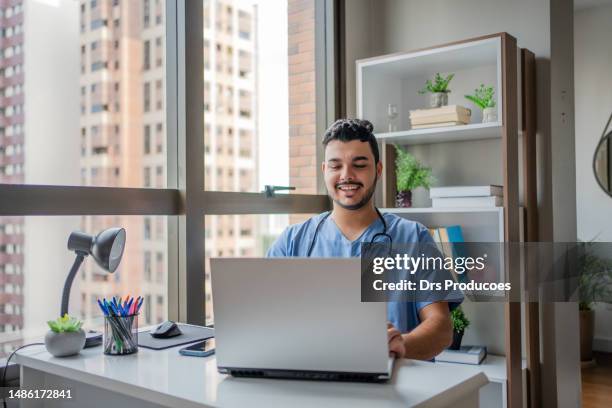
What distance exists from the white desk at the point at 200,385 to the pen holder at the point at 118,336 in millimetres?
29

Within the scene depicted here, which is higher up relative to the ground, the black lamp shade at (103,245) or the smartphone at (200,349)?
the black lamp shade at (103,245)

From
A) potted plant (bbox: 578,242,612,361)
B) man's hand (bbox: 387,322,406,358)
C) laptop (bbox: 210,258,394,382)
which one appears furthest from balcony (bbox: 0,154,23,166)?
potted plant (bbox: 578,242,612,361)

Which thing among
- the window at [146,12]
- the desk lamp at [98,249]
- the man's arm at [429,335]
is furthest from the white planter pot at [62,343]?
the window at [146,12]

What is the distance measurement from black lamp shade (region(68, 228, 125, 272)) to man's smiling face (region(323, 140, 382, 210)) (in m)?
0.79

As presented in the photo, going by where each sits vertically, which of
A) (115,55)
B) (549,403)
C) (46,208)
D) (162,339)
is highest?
(115,55)

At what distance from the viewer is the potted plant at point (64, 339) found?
1596mm

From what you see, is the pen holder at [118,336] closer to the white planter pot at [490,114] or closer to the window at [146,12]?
the window at [146,12]

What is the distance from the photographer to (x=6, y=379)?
190cm

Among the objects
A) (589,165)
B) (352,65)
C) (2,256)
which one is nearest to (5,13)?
(2,256)

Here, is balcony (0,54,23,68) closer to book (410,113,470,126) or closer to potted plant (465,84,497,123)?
book (410,113,470,126)

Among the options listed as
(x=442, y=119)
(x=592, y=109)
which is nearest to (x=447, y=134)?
(x=442, y=119)

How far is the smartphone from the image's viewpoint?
1.60 metres

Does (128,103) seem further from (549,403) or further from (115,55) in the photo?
(549,403)

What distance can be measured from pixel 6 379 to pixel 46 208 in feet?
1.89
